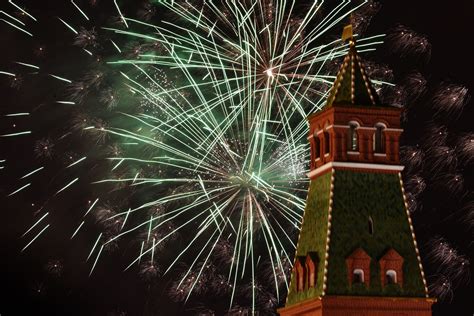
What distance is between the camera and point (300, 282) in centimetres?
10994

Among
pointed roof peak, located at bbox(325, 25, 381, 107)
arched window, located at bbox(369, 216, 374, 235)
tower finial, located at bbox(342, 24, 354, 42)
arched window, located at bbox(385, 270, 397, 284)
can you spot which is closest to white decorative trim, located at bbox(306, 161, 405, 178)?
arched window, located at bbox(369, 216, 374, 235)

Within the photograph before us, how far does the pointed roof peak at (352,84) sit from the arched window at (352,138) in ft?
3.99

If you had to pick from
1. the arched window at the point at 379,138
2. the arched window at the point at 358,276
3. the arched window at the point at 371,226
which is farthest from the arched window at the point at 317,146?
the arched window at the point at 358,276

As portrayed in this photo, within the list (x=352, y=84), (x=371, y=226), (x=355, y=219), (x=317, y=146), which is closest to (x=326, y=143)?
(x=317, y=146)

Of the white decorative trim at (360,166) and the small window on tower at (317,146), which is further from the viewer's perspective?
the small window on tower at (317,146)

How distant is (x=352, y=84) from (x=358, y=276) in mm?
10882

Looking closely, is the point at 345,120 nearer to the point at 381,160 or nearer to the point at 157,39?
the point at 381,160

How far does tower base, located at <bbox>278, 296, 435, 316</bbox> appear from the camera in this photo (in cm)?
10638

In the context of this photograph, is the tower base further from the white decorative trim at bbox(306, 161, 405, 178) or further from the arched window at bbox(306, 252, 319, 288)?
the white decorative trim at bbox(306, 161, 405, 178)

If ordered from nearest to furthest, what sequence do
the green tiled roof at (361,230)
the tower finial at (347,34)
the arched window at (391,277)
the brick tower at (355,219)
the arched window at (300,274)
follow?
1. the brick tower at (355,219)
2. the green tiled roof at (361,230)
3. the arched window at (391,277)
4. the arched window at (300,274)
5. the tower finial at (347,34)

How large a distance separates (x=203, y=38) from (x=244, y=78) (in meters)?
3.07

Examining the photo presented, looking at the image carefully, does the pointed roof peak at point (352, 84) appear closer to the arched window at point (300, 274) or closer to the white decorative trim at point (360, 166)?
the white decorative trim at point (360, 166)

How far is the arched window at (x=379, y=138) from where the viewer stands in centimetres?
11019

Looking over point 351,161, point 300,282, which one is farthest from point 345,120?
point 300,282
